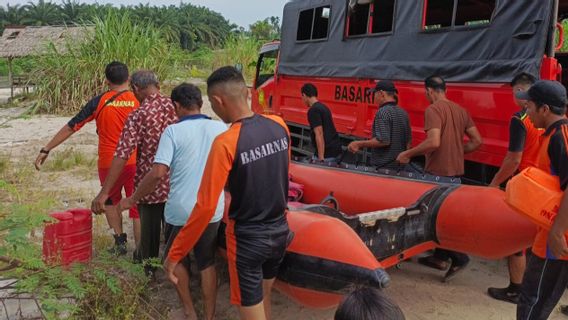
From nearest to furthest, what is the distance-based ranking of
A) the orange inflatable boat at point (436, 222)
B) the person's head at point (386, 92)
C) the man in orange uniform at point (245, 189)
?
the man in orange uniform at point (245, 189), the orange inflatable boat at point (436, 222), the person's head at point (386, 92)

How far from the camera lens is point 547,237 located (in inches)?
96.7

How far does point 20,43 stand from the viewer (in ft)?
67.5

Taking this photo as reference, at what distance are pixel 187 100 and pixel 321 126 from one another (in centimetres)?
256

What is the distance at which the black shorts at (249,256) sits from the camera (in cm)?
243

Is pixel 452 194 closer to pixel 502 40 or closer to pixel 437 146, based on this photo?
pixel 437 146

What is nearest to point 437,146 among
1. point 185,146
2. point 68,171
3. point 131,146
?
point 185,146

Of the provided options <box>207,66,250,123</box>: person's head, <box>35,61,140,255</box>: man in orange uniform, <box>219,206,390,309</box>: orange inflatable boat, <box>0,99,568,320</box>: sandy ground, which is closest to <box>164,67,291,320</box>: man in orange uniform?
<box>207,66,250,123</box>: person's head

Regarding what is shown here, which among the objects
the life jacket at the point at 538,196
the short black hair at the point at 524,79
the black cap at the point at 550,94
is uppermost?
the short black hair at the point at 524,79

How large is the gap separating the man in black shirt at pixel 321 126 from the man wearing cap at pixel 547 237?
9.80ft

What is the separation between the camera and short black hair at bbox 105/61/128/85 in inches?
171

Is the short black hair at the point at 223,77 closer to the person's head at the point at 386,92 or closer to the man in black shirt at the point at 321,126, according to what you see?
the person's head at the point at 386,92

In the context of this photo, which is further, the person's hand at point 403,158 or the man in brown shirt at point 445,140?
the person's hand at point 403,158

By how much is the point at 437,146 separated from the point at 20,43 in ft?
69.0

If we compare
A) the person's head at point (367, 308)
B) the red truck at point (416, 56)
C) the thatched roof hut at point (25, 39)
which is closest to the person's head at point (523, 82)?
the red truck at point (416, 56)
